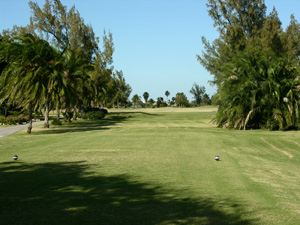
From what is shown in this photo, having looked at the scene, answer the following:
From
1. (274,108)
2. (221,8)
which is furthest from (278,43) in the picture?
(274,108)

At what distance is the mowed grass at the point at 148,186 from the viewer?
6.43 meters

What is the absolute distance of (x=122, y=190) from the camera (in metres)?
8.23

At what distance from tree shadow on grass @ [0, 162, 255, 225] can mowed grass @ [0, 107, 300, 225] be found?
0.02 metres

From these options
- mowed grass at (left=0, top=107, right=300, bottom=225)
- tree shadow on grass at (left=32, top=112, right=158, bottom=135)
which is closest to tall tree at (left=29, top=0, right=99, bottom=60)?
tree shadow on grass at (left=32, top=112, right=158, bottom=135)

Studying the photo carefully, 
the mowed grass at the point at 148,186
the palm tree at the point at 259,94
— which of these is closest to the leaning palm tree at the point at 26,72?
the mowed grass at the point at 148,186

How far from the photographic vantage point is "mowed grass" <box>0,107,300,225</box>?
643cm

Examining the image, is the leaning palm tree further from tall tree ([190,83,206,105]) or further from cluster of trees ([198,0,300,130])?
tall tree ([190,83,206,105])

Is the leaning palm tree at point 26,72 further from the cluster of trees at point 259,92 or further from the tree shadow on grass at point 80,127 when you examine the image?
the cluster of trees at point 259,92

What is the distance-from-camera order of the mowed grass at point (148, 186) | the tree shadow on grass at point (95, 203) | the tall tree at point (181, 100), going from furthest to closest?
1. the tall tree at point (181, 100)
2. the mowed grass at point (148, 186)
3. the tree shadow on grass at point (95, 203)

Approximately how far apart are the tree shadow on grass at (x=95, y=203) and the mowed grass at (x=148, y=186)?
17 millimetres

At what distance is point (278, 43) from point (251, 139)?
88.3 feet

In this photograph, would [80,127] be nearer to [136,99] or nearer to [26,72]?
[26,72]

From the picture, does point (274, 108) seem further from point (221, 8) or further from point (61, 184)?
point (221, 8)

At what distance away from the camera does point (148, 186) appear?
870 cm
